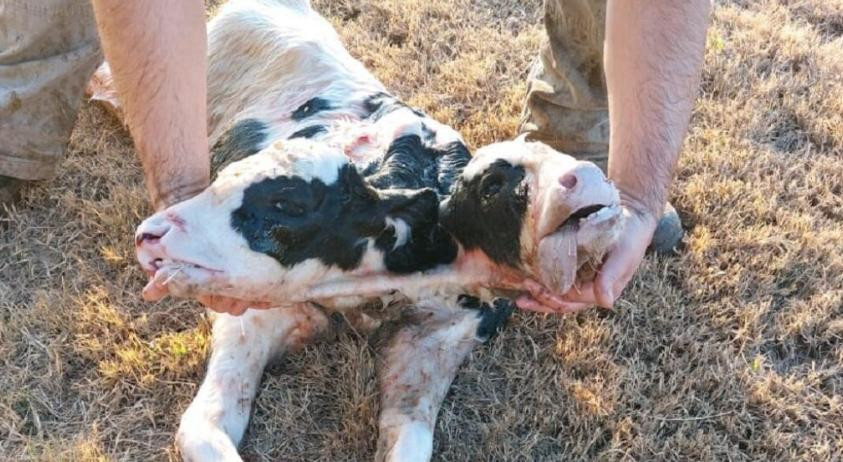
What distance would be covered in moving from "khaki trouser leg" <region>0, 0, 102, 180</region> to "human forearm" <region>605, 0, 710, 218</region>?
7.10 feet

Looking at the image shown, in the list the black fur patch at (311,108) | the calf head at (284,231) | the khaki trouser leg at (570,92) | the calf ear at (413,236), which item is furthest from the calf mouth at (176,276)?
the khaki trouser leg at (570,92)

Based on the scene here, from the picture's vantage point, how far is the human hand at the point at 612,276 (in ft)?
7.71

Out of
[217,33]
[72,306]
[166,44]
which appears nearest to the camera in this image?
[166,44]

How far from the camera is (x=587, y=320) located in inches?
133

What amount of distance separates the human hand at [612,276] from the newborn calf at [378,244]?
50mm

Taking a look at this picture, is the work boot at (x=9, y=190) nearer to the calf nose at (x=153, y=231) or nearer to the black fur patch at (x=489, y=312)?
the calf nose at (x=153, y=231)

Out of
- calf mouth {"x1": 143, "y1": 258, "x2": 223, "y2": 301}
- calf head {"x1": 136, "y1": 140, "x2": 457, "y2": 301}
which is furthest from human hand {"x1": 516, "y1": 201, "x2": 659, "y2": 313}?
calf mouth {"x1": 143, "y1": 258, "x2": 223, "y2": 301}

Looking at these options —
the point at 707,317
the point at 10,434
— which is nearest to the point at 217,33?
the point at 10,434

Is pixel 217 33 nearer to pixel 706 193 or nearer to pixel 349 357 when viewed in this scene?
pixel 349 357

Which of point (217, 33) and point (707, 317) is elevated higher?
point (217, 33)

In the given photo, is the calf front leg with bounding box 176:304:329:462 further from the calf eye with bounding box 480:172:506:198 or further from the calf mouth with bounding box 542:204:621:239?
the calf mouth with bounding box 542:204:621:239

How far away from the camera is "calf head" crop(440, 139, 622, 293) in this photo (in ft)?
7.25

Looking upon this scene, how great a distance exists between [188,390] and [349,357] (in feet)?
1.67

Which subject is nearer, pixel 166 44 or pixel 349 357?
pixel 166 44
